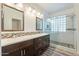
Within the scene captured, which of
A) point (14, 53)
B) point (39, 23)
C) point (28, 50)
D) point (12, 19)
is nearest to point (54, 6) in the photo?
point (39, 23)

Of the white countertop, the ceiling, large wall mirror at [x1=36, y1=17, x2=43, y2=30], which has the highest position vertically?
the ceiling

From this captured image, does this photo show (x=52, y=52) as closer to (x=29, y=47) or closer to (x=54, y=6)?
(x=29, y=47)

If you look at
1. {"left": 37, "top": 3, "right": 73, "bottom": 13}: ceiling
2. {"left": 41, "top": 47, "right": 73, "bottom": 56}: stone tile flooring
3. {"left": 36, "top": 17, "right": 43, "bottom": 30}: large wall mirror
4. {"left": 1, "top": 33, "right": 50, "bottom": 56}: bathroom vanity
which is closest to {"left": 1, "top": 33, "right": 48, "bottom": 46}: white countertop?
{"left": 1, "top": 33, "right": 50, "bottom": 56}: bathroom vanity

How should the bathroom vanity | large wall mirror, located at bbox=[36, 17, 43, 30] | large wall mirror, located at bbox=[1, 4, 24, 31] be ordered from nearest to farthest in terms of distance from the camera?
the bathroom vanity, large wall mirror, located at bbox=[1, 4, 24, 31], large wall mirror, located at bbox=[36, 17, 43, 30]

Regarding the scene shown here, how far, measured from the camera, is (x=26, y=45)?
152 centimetres

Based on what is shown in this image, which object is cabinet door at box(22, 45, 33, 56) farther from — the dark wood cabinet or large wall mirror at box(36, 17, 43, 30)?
large wall mirror at box(36, 17, 43, 30)

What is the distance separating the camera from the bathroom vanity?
1293 mm

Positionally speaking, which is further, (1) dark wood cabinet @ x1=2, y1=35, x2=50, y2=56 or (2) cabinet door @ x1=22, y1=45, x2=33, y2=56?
(2) cabinet door @ x1=22, y1=45, x2=33, y2=56

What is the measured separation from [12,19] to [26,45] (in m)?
0.46

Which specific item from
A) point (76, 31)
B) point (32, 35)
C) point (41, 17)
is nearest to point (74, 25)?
point (76, 31)

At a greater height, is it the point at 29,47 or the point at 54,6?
the point at 54,6

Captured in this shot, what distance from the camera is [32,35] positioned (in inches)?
64.6

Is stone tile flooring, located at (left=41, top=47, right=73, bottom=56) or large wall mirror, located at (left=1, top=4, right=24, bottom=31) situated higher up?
large wall mirror, located at (left=1, top=4, right=24, bottom=31)

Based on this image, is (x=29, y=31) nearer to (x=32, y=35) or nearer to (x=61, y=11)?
(x=32, y=35)
